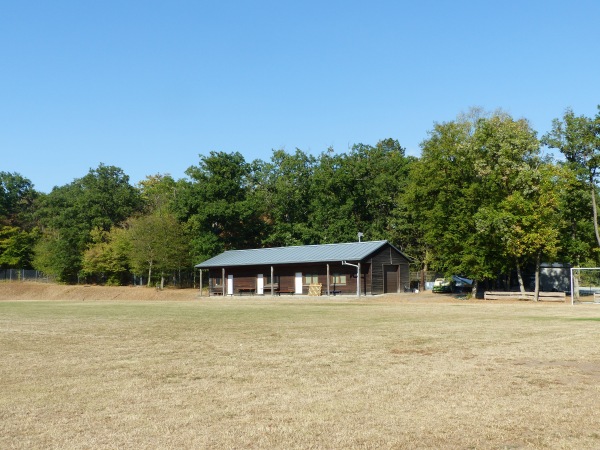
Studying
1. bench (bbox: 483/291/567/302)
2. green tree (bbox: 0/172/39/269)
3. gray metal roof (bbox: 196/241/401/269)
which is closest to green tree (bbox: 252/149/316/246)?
gray metal roof (bbox: 196/241/401/269)

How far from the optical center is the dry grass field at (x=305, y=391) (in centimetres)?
680

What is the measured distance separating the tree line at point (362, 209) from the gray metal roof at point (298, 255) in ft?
18.3

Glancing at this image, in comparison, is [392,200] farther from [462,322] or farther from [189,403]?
[189,403]

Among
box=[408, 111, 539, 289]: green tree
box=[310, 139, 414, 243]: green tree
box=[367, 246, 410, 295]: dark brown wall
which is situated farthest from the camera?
box=[310, 139, 414, 243]: green tree

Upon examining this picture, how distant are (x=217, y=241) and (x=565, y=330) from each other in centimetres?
5620

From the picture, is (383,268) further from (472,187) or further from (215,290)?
(215,290)

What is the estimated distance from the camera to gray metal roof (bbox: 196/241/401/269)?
53.9m

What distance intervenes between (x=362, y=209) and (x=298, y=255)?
17104 mm

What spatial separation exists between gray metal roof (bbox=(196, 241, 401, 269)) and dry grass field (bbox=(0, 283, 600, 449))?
36.3 m

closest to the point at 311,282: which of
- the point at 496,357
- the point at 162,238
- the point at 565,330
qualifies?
the point at 162,238

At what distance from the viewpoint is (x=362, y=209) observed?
2849 inches

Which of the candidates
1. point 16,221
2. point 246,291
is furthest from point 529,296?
point 16,221

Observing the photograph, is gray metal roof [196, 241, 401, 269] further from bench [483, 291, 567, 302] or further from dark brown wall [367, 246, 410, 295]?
bench [483, 291, 567, 302]

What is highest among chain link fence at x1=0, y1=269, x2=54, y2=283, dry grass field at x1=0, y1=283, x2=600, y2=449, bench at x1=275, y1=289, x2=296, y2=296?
chain link fence at x1=0, y1=269, x2=54, y2=283
